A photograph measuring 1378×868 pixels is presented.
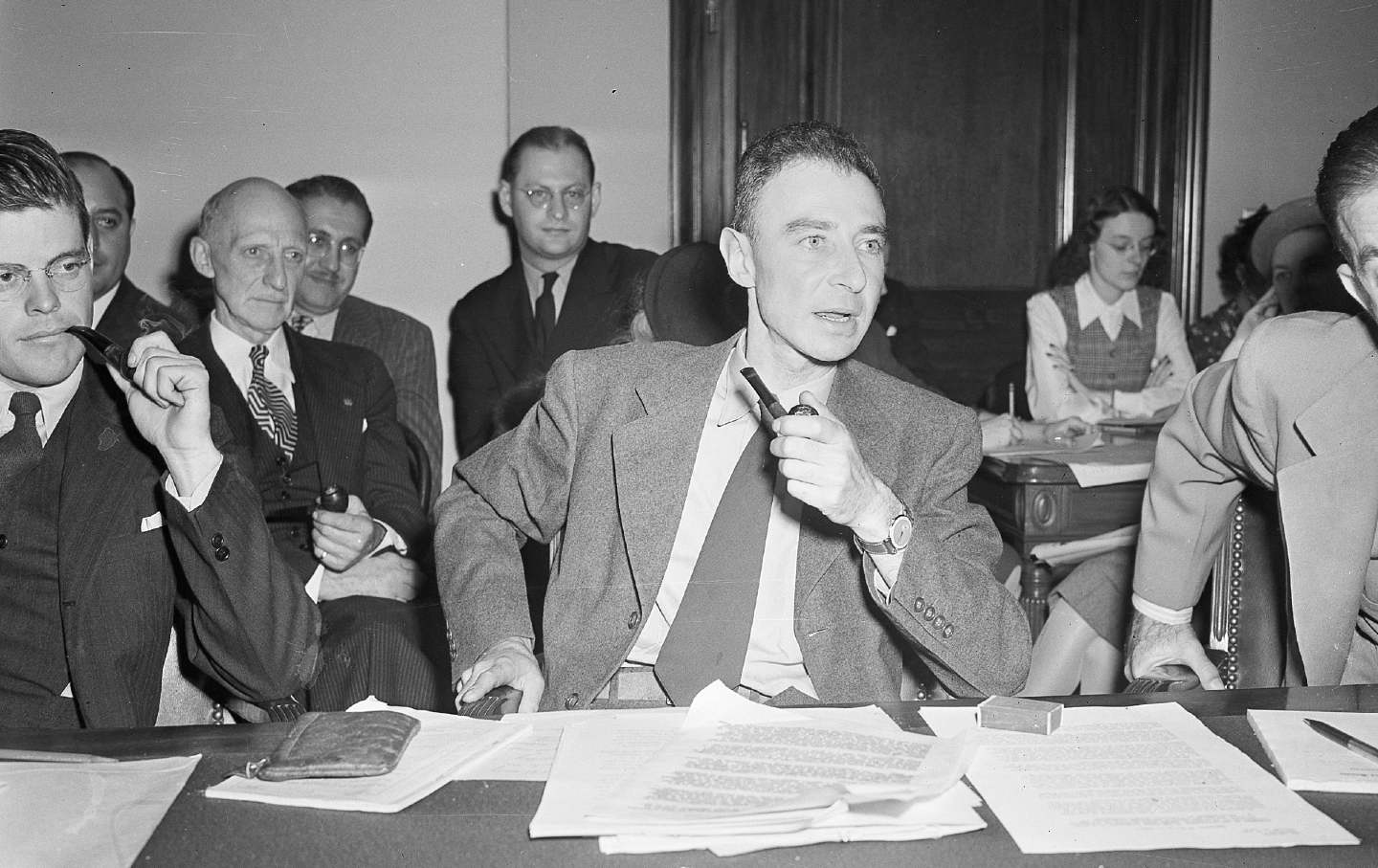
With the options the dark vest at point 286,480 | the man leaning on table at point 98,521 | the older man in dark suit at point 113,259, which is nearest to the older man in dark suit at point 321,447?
the dark vest at point 286,480

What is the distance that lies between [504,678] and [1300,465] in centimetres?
104

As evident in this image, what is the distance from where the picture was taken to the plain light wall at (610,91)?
4.57 metres

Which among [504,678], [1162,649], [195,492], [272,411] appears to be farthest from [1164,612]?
[272,411]

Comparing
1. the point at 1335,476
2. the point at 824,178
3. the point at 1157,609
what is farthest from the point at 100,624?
the point at 1335,476

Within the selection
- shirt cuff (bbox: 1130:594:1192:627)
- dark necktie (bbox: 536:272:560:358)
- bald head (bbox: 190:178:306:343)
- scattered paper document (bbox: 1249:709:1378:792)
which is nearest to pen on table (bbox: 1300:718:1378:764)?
scattered paper document (bbox: 1249:709:1378:792)

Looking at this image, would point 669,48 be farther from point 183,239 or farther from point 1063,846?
point 1063,846

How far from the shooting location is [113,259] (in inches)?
148

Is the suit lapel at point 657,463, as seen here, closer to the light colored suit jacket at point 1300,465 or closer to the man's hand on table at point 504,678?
the man's hand on table at point 504,678

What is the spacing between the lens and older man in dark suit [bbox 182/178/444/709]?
8.37 ft

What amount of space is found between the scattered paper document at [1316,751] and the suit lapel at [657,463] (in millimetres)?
765

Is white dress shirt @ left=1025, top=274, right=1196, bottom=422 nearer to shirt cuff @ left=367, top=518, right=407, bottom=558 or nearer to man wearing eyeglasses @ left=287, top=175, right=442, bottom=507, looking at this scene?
man wearing eyeglasses @ left=287, top=175, right=442, bottom=507

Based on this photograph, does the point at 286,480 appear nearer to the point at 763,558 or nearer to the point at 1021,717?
the point at 763,558

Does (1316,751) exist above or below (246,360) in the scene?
below

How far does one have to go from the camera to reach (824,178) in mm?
1706
